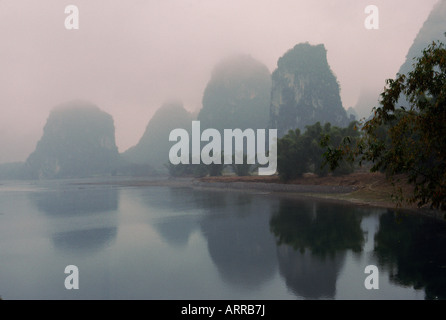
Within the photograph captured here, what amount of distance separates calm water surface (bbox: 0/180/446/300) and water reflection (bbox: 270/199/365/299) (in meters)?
0.08

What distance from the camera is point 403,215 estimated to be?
39812mm

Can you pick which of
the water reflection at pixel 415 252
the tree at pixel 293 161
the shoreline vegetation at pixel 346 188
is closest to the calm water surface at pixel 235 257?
the water reflection at pixel 415 252

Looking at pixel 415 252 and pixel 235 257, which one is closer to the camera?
pixel 415 252

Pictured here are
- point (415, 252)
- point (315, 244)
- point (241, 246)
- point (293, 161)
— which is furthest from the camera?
point (293, 161)

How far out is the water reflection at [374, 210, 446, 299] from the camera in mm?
18438

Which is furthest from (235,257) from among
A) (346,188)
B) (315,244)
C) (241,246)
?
(346,188)

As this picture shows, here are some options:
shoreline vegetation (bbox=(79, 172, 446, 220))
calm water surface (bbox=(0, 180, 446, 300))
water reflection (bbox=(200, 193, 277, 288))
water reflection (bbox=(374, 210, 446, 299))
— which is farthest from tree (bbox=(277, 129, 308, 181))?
water reflection (bbox=(374, 210, 446, 299))

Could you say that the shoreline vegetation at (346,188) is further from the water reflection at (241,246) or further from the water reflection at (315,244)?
the water reflection at (241,246)

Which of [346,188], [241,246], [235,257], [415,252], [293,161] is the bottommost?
[346,188]

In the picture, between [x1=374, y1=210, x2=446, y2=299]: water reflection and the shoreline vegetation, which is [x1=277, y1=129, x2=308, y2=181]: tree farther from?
[x1=374, y1=210, x2=446, y2=299]: water reflection

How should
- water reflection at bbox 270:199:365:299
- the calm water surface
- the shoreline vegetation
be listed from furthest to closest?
the shoreline vegetation < water reflection at bbox 270:199:365:299 < the calm water surface

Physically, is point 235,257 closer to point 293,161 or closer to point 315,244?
point 315,244

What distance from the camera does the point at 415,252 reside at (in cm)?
2444

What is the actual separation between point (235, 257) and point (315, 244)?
7609 mm
